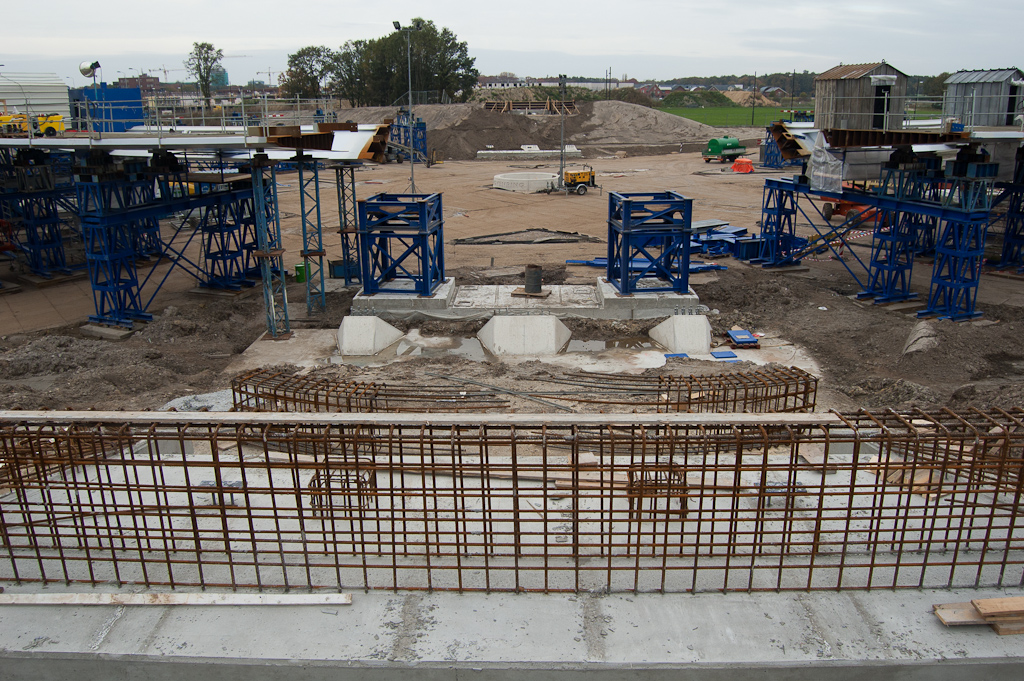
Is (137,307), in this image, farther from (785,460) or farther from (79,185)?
(785,460)

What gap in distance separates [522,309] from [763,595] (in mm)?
12505

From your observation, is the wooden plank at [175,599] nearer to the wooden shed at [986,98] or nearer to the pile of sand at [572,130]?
the wooden shed at [986,98]

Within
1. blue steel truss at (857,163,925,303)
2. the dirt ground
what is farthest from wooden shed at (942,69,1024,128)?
the dirt ground

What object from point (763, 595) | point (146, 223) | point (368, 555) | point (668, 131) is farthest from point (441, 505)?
point (668, 131)

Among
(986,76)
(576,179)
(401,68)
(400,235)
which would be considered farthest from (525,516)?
(401,68)

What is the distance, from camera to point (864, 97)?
2092 centimetres

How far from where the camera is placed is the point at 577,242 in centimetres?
3122

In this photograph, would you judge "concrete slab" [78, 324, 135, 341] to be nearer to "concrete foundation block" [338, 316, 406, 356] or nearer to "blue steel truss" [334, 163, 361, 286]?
"concrete foundation block" [338, 316, 406, 356]

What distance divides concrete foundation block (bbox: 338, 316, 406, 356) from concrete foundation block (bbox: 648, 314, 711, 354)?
23.7 feet

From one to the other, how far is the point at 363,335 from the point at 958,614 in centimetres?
1454

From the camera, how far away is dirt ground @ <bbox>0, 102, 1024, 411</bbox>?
15.3m

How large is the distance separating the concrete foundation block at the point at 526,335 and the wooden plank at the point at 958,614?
38.8ft

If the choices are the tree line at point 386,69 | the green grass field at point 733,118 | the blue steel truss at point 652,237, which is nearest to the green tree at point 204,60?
the tree line at point 386,69

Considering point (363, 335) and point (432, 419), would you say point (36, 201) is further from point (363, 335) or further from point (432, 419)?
point (432, 419)
